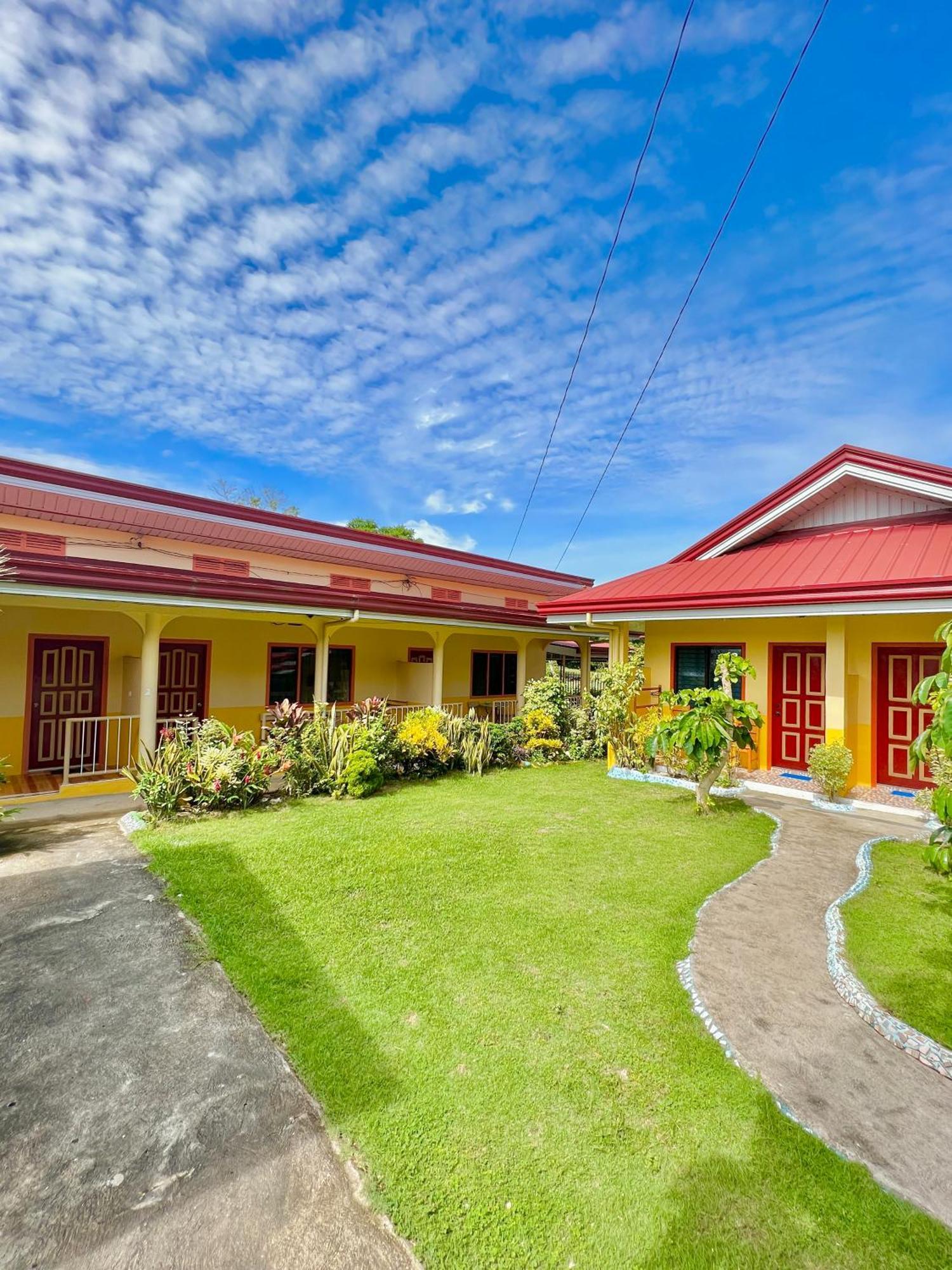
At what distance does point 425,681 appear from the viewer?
1396 centimetres

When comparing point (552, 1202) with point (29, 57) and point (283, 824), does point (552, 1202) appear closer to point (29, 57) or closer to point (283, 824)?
point (283, 824)

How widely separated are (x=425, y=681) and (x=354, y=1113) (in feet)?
37.5

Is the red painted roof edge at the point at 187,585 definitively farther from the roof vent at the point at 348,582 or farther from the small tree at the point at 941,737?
the small tree at the point at 941,737

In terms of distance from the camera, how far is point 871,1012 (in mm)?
3414

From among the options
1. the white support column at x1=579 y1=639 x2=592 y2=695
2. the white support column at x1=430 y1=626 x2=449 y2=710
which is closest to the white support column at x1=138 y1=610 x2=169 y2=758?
the white support column at x1=430 y1=626 x2=449 y2=710

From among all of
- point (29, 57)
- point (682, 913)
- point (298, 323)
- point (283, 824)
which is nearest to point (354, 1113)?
point (682, 913)

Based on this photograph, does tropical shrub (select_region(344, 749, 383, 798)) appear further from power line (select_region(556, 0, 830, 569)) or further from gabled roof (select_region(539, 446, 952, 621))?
power line (select_region(556, 0, 830, 569))

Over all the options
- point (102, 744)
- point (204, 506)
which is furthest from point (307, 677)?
point (204, 506)

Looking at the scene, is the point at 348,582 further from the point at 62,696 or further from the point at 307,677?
the point at 62,696

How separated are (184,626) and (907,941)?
37.5ft

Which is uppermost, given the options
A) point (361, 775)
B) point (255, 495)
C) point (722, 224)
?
point (255, 495)

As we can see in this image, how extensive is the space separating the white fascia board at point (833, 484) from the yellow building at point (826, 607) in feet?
0.07

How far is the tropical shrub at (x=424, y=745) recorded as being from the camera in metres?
9.75

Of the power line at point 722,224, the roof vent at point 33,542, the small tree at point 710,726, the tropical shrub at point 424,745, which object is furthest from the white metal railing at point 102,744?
the power line at point 722,224
